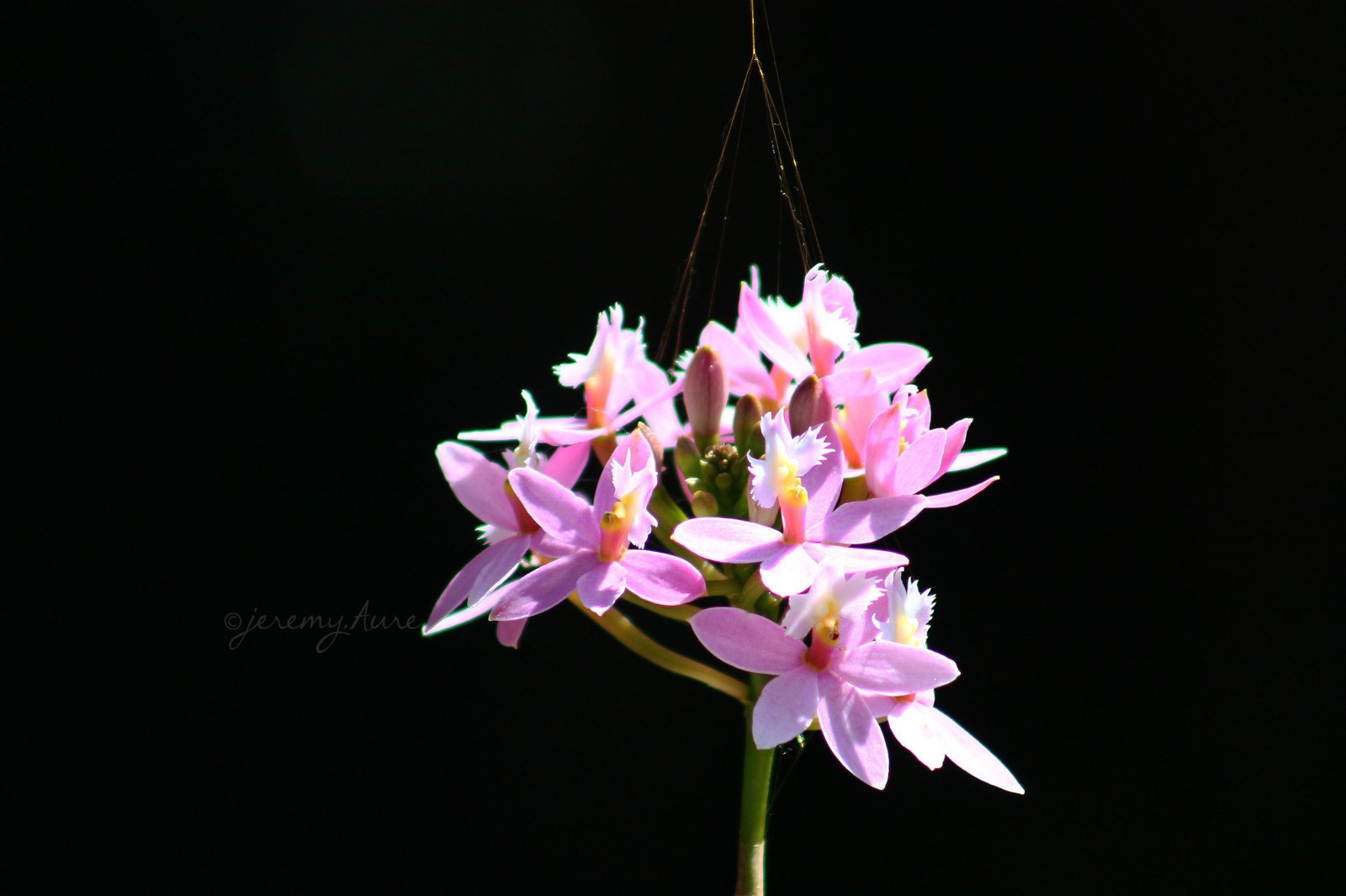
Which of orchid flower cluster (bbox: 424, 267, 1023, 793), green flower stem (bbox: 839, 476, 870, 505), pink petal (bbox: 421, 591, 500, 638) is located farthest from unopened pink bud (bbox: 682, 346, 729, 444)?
pink petal (bbox: 421, 591, 500, 638)

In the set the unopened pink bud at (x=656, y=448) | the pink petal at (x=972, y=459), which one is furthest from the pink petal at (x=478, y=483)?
the pink petal at (x=972, y=459)

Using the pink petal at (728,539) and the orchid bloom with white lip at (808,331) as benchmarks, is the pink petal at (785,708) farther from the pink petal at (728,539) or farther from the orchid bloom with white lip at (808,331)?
the orchid bloom with white lip at (808,331)

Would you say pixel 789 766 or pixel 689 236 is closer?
pixel 789 766

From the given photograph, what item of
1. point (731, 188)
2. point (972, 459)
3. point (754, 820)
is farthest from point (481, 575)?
point (731, 188)

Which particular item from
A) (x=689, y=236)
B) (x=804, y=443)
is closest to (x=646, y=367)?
(x=804, y=443)

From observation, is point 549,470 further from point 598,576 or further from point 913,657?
point 913,657

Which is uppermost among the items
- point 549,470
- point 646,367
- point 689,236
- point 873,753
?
point 689,236

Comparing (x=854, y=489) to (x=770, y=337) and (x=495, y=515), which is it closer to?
(x=770, y=337)
